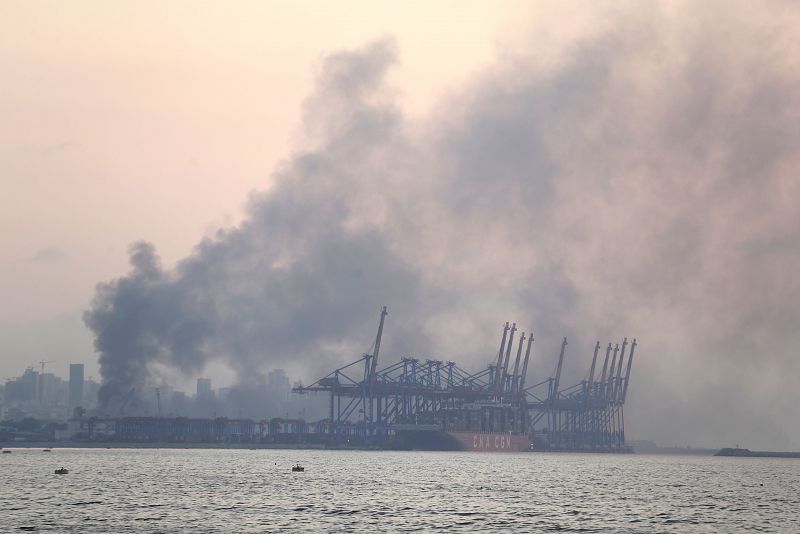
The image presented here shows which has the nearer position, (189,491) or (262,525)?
(262,525)

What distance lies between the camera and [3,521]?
301ft

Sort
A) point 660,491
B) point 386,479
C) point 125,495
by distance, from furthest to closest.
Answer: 1. point 386,479
2. point 660,491
3. point 125,495

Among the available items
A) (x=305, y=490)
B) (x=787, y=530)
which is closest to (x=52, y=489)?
(x=305, y=490)

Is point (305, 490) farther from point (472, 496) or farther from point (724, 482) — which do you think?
point (724, 482)

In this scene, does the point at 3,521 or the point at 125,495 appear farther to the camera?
the point at 125,495

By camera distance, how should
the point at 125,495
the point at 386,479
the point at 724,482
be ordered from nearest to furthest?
the point at 125,495 < the point at 386,479 < the point at 724,482

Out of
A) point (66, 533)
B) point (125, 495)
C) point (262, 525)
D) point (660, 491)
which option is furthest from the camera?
point (660, 491)

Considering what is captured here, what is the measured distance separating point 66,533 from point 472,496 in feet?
192

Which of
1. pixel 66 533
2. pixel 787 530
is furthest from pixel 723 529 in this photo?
pixel 66 533

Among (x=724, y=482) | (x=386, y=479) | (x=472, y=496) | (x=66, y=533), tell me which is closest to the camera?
(x=66, y=533)

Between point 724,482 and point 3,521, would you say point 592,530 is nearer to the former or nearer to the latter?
point 3,521

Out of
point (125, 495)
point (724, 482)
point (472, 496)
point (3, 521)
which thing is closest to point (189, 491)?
point (125, 495)

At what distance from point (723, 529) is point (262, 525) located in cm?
3674

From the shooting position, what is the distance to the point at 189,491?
133 m
